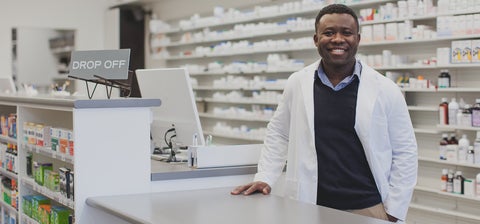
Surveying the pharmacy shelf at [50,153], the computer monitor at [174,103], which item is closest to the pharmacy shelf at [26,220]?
the pharmacy shelf at [50,153]

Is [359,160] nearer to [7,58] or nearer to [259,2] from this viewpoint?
[259,2]

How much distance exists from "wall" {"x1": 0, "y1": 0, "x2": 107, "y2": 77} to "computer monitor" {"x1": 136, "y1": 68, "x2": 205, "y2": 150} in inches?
281

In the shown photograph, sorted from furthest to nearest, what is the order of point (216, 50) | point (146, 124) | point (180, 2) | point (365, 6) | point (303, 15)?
point (180, 2) < point (216, 50) < point (303, 15) < point (365, 6) < point (146, 124)

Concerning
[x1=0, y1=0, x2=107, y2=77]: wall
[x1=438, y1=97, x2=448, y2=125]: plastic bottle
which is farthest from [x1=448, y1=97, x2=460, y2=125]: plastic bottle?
[x1=0, y1=0, x2=107, y2=77]: wall

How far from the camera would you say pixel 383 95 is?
2.62 metres

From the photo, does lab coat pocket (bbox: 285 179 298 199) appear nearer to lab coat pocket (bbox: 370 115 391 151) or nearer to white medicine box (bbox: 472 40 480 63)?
lab coat pocket (bbox: 370 115 391 151)

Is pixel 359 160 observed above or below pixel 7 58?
below

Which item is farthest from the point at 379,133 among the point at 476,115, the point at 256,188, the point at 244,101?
the point at 244,101

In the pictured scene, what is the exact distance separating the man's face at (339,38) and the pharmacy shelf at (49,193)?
1602mm

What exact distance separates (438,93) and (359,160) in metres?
3.29

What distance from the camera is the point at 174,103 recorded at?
3428 mm

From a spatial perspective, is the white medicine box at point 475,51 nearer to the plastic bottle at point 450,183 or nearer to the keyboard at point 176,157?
the plastic bottle at point 450,183

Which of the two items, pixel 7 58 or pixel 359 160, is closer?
pixel 359 160

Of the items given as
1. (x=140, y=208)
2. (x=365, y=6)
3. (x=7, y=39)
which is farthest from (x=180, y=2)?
(x=140, y=208)
